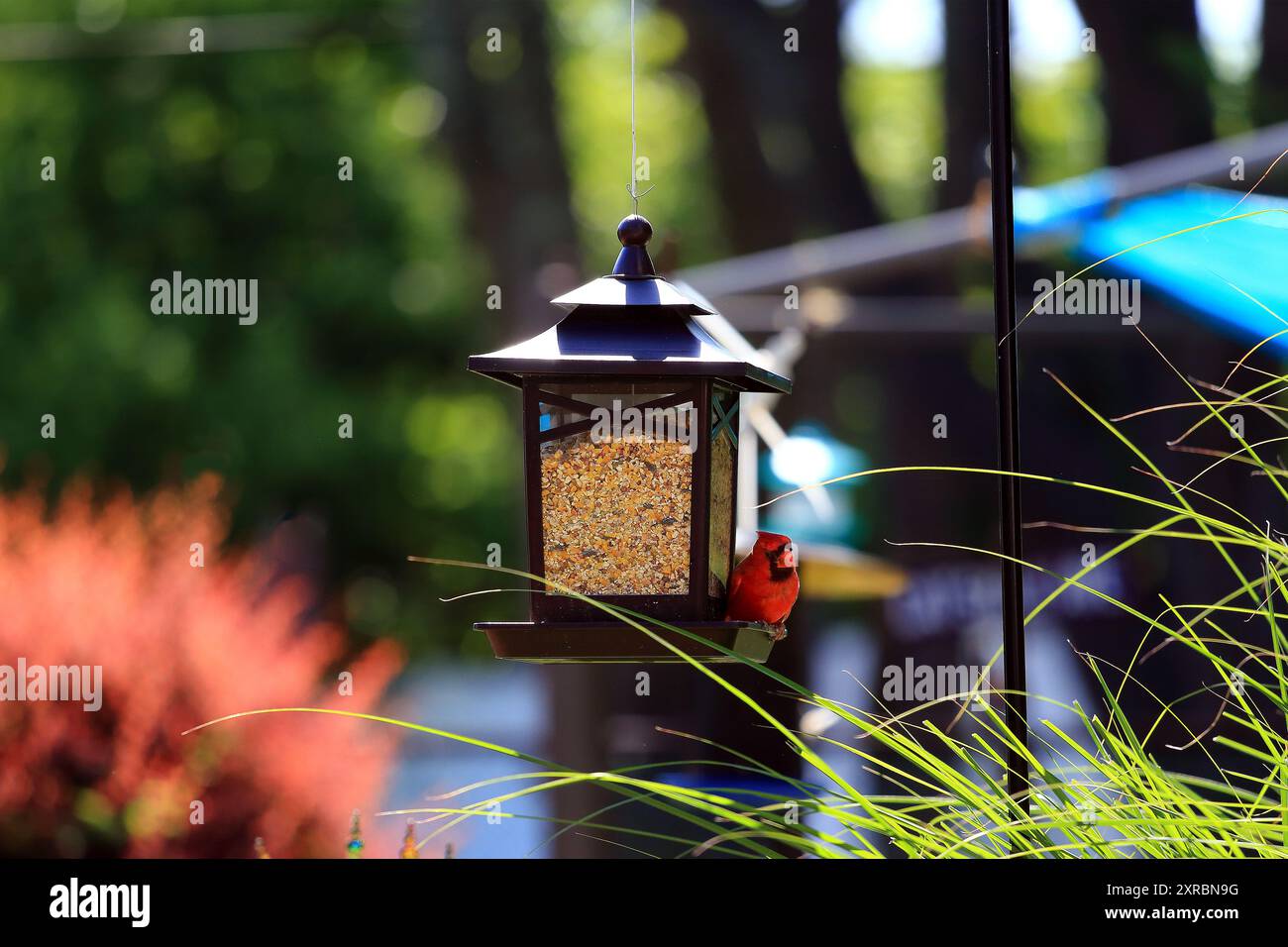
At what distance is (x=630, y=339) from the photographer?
1.57 metres

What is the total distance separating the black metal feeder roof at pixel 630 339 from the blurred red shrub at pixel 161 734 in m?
2.17

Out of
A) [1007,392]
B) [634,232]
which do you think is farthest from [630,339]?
[1007,392]

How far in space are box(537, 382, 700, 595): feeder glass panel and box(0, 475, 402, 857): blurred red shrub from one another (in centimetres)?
207

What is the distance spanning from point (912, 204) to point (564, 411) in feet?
33.2

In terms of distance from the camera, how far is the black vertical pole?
4.26 feet

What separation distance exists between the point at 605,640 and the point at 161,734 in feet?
7.57

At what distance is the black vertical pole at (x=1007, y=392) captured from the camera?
4.26ft

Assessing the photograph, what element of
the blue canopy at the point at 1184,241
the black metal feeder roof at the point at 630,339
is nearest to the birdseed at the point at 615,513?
the black metal feeder roof at the point at 630,339

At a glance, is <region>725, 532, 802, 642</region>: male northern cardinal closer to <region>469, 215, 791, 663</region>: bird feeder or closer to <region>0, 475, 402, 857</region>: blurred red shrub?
<region>469, 215, 791, 663</region>: bird feeder

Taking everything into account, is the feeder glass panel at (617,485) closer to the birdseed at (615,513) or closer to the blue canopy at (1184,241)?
the birdseed at (615,513)

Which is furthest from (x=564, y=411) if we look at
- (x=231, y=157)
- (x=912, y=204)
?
(x=912, y=204)

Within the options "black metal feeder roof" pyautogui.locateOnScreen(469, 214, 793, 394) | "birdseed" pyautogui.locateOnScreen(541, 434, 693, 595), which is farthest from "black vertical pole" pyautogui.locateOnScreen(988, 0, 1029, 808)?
"birdseed" pyautogui.locateOnScreen(541, 434, 693, 595)

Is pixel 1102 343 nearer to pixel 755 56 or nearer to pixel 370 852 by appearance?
pixel 755 56

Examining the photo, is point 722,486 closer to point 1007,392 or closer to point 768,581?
point 768,581
